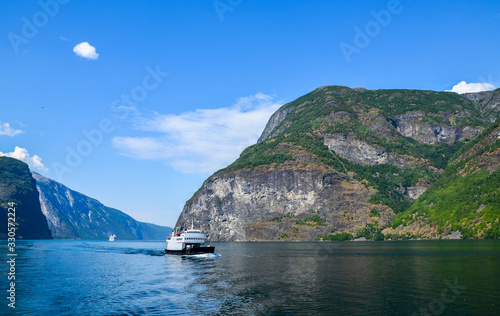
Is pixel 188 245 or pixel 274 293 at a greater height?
pixel 188 245

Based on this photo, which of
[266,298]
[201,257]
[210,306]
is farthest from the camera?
[201,257]

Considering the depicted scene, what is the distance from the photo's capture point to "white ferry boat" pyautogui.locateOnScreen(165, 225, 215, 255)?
127363 mm

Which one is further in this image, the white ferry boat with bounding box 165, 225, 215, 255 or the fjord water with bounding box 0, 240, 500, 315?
A: the white ferry boat with bounding box 165, 225, 215, 255

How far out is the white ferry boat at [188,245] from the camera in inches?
5014

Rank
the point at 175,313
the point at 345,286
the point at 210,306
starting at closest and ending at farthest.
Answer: the point at 175,313 → the point at 210,306 → the point at 345,286

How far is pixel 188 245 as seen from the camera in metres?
129

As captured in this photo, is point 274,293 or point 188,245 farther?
point 188,245

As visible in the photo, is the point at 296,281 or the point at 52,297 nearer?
the point at 52,297

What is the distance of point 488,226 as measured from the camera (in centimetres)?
19400

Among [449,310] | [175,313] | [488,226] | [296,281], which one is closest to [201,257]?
[296,281]

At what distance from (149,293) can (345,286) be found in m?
27.9

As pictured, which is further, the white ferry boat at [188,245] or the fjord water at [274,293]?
the white ferry boat at [188,245]

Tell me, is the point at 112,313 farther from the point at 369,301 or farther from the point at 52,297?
the point at 369,301

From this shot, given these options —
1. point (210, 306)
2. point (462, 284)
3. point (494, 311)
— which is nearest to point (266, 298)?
point (210, 306)
